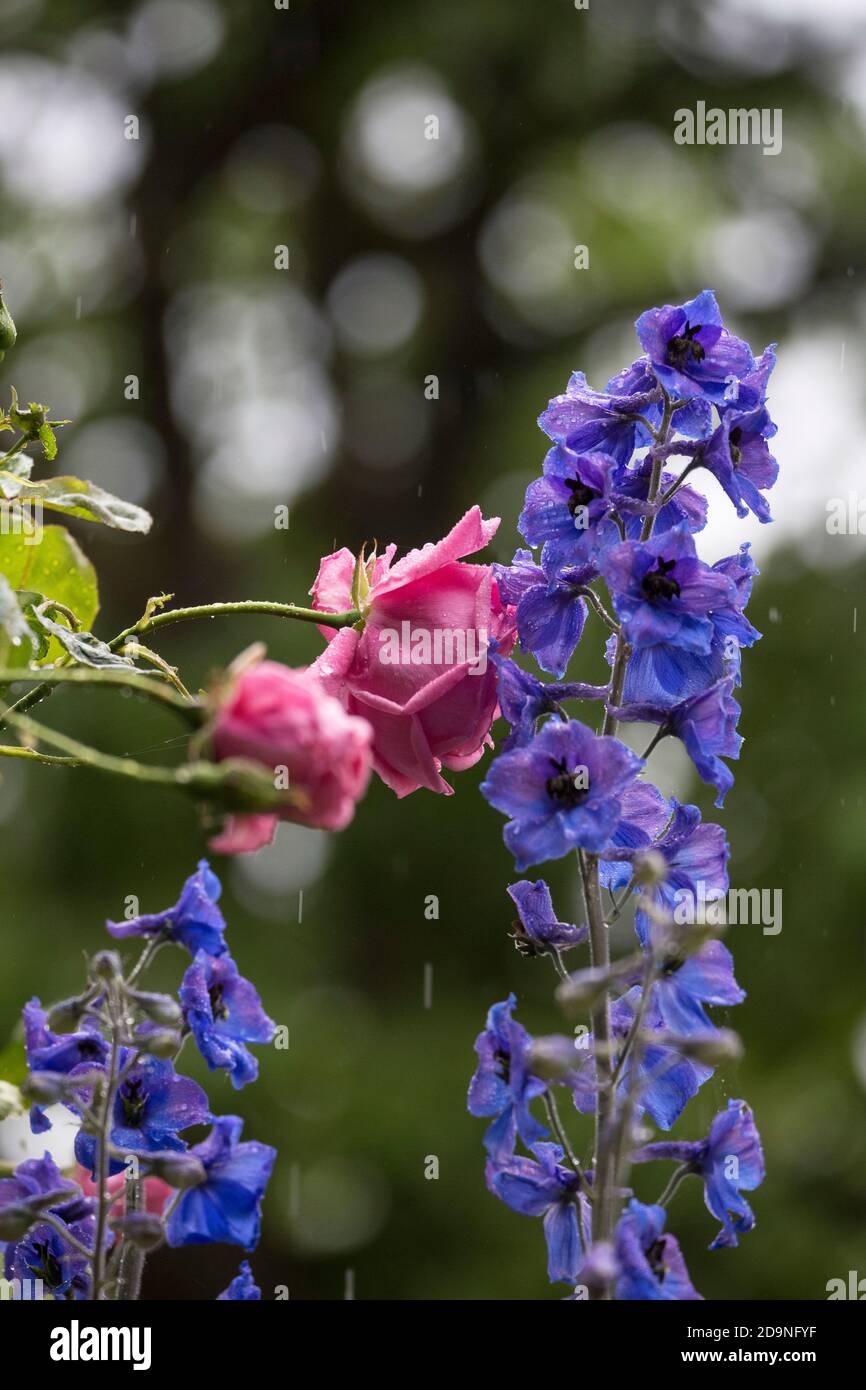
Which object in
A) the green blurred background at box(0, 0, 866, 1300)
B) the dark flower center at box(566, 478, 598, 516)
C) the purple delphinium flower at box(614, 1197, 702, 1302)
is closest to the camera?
the purple delphinium flower at box(614, 1197, 702, 1302)

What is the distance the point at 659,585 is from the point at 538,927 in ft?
0.37

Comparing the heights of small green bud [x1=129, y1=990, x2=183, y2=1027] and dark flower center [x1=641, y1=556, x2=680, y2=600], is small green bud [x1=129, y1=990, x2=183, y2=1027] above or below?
below

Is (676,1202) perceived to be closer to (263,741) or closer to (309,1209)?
(309,1209)

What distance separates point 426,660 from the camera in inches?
20.4

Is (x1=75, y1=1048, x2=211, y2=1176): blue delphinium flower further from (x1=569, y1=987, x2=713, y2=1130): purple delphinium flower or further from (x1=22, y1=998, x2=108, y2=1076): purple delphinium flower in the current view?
(x1=569, y1=987, x2=713, y2=1130): purple delphinium flower

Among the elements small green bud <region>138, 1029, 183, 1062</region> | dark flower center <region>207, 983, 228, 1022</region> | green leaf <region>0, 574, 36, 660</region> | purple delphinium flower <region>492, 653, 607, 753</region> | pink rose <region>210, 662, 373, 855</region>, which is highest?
green leaf <region>0, 574, 36, 660</region>

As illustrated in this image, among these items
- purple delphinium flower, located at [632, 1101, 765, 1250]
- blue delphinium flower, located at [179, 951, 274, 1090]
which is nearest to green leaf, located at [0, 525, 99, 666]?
blue delphinium flower, located at [179, 951, 274, 1090]

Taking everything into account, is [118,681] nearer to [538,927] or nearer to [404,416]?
[538,927]

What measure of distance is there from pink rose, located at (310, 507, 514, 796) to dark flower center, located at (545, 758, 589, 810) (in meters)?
0.07

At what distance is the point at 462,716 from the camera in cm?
51

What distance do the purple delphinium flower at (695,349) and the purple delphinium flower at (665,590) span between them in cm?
6

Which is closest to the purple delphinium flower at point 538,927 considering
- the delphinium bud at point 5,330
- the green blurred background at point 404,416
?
the delphinium bud at point 5,330

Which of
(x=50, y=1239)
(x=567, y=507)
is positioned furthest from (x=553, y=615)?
(x=50, y=1239)

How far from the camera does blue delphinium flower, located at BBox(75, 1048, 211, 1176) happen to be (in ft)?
1.50
